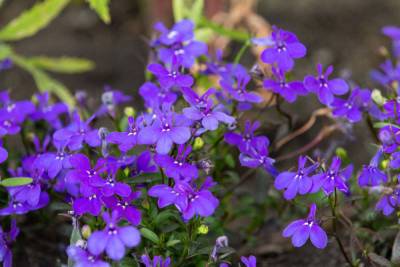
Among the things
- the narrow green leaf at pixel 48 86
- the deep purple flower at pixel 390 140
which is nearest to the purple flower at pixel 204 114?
the deep purple flower at pixel 390 140

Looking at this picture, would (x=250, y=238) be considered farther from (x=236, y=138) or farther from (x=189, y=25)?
(x=189, y=25)

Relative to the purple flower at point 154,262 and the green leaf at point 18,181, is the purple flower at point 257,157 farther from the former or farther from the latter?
the green leaf at point 18,181

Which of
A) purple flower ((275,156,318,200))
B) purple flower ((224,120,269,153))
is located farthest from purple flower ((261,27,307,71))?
purple flower ((275,156,318,200))

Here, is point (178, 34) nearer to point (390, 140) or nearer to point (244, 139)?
point (244, 139)

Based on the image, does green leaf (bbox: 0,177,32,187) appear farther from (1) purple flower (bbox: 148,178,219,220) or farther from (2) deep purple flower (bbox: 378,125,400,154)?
(2) deep purple flower (bbox: 378,125,400,154)

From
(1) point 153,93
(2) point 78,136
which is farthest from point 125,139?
(1) point 153,93

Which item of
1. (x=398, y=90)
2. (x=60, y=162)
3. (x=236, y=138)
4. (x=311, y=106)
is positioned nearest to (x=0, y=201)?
(x=60, y=162)
